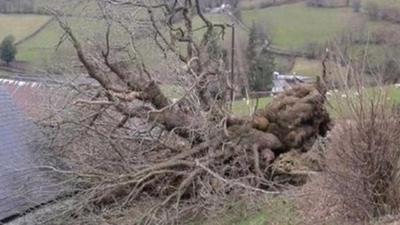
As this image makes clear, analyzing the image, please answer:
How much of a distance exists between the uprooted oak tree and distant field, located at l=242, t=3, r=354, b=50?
1165 cm

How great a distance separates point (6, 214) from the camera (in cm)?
1100

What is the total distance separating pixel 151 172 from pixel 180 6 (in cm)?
312

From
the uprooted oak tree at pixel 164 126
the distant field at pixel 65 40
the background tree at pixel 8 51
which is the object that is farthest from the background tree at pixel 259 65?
the distant field at pixel 65 40

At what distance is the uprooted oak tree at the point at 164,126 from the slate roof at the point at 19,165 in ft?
1.66

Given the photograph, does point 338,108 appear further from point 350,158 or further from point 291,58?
point 291,58

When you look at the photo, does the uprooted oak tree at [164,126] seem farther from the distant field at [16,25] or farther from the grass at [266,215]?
the distant field at [16,25]

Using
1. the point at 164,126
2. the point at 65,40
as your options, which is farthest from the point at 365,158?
the point at 65,40

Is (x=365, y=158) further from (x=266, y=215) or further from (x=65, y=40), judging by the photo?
(x=65, y=40)

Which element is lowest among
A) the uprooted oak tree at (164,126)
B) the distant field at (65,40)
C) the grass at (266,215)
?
the grass at (266,215)

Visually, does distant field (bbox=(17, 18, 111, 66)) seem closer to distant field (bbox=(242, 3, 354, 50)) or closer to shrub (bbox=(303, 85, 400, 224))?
shrub (bbox=(303, 85, 400, 224))

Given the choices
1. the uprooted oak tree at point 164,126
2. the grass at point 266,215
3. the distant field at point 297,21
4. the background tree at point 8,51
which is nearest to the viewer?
the grass at point 266,215

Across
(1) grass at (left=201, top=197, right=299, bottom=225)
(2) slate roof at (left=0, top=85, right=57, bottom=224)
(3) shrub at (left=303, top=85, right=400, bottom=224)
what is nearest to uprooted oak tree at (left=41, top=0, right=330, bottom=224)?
(1) grass at (left=201, top=197, right=299, bottom=225)

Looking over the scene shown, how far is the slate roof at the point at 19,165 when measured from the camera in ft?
35.9

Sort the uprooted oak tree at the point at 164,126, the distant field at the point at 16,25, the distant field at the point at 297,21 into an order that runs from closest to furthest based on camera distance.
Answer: the uprooted oak tree at the point at 164,126, the distant field at the point at 16,25, the distant field at the point at 297,21
